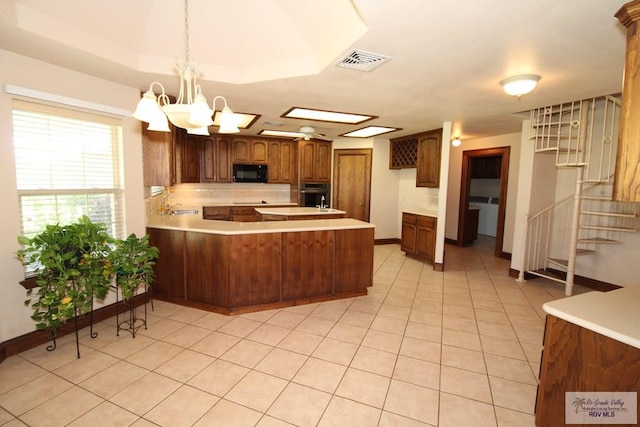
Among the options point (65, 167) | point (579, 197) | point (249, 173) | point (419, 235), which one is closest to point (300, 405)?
point (65, 167)

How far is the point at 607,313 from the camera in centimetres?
138

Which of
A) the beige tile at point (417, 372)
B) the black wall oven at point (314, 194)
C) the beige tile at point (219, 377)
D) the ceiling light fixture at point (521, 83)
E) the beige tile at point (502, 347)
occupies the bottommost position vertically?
the beige tile at point (219, 377)

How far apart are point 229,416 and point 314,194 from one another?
4.93 metres

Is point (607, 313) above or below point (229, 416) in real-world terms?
above

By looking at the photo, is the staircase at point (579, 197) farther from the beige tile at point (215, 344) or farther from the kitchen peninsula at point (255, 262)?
the beige tile at point (215, 344)

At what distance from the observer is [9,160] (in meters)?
2.19

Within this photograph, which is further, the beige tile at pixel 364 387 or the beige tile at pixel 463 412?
the beige tile at pixel 364 387

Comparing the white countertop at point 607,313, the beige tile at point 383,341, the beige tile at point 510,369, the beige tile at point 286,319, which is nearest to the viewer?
the white countertop at point 607,313

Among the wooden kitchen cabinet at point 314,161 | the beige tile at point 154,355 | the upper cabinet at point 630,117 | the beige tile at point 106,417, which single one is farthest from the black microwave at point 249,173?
the upper cabinet at point 630,117

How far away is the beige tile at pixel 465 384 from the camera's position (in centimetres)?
194

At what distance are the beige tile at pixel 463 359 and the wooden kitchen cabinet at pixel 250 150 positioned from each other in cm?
492

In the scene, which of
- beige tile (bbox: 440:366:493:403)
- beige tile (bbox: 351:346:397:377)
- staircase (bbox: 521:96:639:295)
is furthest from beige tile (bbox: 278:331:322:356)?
staircase (bbox: 521:96:639:295)

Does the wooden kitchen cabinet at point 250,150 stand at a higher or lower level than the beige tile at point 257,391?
higher

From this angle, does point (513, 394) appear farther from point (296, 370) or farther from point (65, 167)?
point (65, 167)
